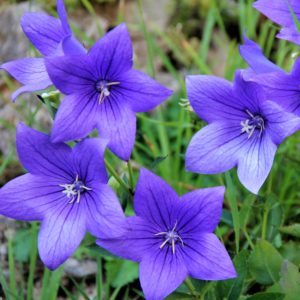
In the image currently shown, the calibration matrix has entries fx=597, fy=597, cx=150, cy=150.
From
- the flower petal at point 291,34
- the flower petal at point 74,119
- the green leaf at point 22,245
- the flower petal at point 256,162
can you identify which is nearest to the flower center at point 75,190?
the flower petal at point 74,119

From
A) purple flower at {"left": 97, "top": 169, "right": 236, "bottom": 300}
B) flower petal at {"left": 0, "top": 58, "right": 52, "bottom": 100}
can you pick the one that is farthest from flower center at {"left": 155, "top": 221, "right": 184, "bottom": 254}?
flower petal at {"left": 0, "top": 58, "right": 52, "bottom": 100}

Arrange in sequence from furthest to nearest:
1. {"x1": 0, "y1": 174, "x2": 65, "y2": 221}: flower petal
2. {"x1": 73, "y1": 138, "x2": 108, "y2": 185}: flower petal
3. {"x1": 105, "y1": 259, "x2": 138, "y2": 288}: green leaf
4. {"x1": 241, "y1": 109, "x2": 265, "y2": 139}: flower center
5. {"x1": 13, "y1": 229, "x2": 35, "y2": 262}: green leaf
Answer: {"x1": 13, "y1": 229, "x2": 35, "y2": 262}: green leaf < {"x1": 105, "y1": 259, "x2": 138, "y2": 288}: green leaf < {"x1": 241, "y1": 109, "x2": 265, "y2": 139}: flower center < {"x1": 0, "y1": 174, "x2": 65, "y2": 221}: flower petal < {"x1": 73, "y1": 138, "x2": 108, "y2": 185}: flower petal

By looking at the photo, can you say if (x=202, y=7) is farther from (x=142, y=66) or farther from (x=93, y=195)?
(x=93, y=195)

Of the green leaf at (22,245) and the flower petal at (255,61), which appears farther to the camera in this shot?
the green leaf at (22,245)

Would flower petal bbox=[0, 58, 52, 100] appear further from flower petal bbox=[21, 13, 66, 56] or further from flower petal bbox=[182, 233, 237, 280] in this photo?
flower petal bbox=[182, 233, 237, 280]

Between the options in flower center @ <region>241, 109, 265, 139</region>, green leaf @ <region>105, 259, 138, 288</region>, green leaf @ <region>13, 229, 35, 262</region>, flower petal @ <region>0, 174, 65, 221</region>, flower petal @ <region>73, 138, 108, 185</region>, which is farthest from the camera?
green leaf @ <region>13, 229, 35, 262</region>

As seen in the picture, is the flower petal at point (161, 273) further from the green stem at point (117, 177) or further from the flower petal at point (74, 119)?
the flower petal at point (74, 119)

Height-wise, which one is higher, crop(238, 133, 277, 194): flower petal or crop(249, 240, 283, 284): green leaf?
crop(238, 133, 277, 194): flower petal
